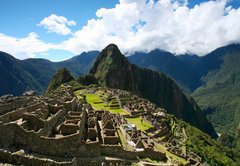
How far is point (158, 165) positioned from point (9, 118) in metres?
17.4

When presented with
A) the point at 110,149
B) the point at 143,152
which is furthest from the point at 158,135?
the point at 110,149

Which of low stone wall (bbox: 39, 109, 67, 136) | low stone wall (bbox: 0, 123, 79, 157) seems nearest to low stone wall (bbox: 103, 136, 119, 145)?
low stone wall (bbox: 39, 109, 67, 136)

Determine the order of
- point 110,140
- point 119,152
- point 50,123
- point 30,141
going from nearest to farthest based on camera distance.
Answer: point 30,141 < point 50,123 < point 119,152 < point 110,140

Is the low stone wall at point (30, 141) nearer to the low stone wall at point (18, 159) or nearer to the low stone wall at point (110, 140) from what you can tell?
the low stone wall at point (18, 159)

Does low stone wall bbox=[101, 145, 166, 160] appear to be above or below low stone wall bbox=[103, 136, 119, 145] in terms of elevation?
below

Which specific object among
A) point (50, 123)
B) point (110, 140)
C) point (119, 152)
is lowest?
point (119, 152)

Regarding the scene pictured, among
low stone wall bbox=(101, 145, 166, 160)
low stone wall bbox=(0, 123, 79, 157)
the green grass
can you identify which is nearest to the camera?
low stone wall bbox=(0, 123, 79, 157)

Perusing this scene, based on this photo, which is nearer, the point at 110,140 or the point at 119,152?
the point at 119,152

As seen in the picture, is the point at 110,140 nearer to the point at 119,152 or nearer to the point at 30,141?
the point at 119,152

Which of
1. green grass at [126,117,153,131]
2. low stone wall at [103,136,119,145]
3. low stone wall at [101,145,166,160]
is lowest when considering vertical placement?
green grass at [126,117,153,131]

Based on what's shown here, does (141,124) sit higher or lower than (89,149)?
lower

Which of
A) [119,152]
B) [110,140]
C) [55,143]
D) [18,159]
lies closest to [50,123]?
[55,143]

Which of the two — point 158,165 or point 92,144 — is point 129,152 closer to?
point 158,165

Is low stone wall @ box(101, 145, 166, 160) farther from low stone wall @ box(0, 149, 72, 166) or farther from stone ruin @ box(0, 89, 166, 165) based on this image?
low stone wall @ box(0, 149, 72, 166)
